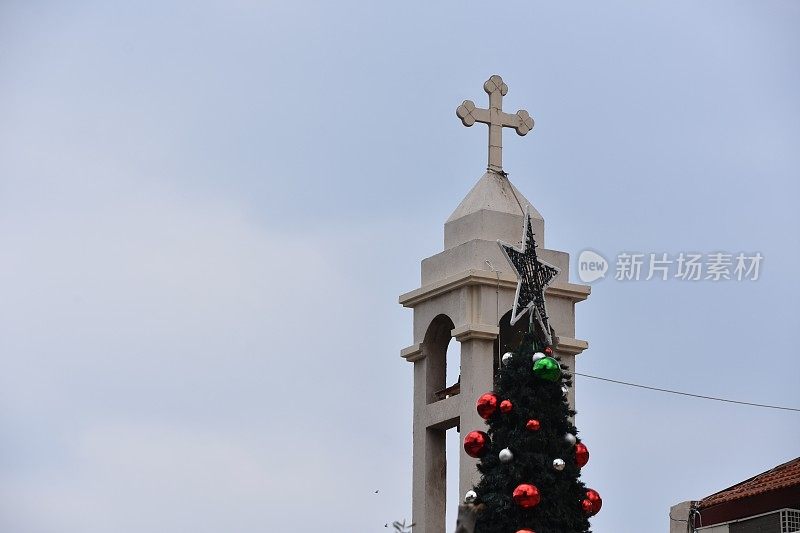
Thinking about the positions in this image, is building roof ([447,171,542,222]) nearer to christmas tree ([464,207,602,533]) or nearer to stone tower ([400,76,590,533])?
stone tower ([400,76,590,533])

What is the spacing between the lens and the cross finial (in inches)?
1270

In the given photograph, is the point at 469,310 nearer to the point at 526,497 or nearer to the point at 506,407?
the point at 506,407

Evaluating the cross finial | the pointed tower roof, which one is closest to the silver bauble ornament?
the pointed tower roof

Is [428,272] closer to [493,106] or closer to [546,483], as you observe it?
[493,106]

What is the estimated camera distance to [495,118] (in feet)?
106

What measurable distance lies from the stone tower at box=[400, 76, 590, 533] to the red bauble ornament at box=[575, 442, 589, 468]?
147 inches

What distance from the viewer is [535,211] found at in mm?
32062

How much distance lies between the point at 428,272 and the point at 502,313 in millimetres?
1542

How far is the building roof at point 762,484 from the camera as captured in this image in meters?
33.3

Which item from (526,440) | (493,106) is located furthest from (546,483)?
(493,106)

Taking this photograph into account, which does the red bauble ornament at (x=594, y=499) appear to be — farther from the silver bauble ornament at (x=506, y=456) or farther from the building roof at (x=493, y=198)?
the building roof at (x=493, y=198)

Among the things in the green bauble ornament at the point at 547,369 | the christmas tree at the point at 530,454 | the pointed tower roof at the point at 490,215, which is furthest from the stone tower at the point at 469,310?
the green bauble ornament at the point at 547,369

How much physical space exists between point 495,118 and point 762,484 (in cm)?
661

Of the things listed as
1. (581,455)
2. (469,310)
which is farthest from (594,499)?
(469,310)
